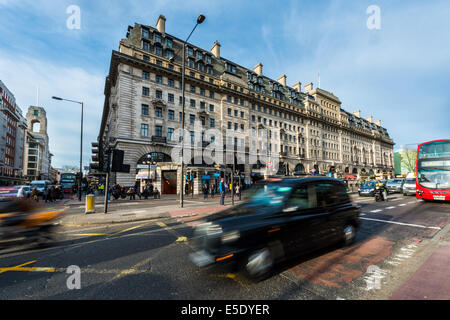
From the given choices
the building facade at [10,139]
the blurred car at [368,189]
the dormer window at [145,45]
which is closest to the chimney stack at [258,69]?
the dormer window at [145,45]

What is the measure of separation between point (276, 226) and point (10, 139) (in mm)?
95005

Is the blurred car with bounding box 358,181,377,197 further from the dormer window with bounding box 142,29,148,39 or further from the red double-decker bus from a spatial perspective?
the dormer window with bounding box 142,29,148,39

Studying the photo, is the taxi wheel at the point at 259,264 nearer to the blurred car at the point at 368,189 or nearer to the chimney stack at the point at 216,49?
the blurred car at the point at 368,189

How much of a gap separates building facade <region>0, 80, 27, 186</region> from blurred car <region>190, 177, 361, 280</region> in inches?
2974

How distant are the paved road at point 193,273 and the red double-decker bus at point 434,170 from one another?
9371mm

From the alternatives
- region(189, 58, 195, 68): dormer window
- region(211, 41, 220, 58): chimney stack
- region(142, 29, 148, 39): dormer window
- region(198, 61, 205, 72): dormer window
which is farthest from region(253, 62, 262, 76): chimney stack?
region(142, 29, 148, 39): dormer window

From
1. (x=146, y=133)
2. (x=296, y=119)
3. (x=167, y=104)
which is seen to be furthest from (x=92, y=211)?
(x=296, y=119)

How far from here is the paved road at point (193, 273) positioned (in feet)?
9.29

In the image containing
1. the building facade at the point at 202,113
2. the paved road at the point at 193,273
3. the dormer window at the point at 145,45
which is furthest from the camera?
the dormer window at the point at 145,45

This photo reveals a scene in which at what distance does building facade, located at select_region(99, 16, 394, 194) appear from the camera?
94.5ft

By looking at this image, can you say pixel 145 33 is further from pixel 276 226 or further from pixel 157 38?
pixel 276 226

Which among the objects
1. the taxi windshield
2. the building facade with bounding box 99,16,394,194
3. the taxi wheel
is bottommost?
the taxi wheel

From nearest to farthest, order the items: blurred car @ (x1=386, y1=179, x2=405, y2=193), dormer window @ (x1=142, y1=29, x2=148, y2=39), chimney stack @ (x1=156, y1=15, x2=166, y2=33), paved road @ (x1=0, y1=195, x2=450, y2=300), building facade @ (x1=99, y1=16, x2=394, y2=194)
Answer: paved road @ (x1=0, y1=195, x2=450, y2=300)
blurred car @ (x1=386, y1=179, x2=405, y2=193)
building facade @ (x1=99, y1=16, x2=394, y2=194)
dormer window @ (x1=142, y1=29, x2=148, y2=39)
chimney stack @ (x1=156, y1=15, x2=166, y2=33)

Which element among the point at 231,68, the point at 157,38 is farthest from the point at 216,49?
the point at 157,38
